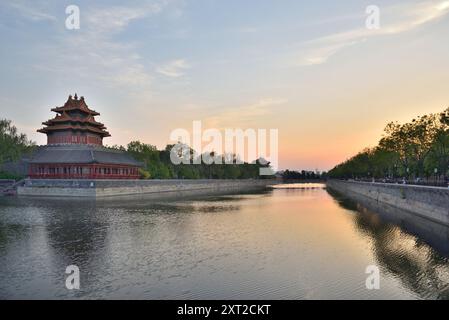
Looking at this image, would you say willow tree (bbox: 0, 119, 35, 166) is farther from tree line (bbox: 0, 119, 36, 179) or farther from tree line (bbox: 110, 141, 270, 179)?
tree line (bbox: 110, 141, 270, 179)

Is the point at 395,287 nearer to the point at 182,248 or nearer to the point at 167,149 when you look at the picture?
the point at 182,248

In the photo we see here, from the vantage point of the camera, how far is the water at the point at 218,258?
52.7 feet

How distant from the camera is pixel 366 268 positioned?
19781mm

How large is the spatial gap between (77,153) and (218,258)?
66.8 m

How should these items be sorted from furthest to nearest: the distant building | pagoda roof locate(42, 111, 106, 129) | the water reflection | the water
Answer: pagoda roof locate(42, 111, 106, 129), the distant building, the water reflection, the water

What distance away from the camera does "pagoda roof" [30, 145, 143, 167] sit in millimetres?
77938

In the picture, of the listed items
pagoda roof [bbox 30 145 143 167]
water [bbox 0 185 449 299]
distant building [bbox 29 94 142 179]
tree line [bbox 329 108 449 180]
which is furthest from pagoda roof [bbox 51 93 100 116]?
tree line [bbox 329 108 449 180]

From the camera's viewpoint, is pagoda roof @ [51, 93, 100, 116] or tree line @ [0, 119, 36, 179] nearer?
tree line @ [0, 119, 36, 179]

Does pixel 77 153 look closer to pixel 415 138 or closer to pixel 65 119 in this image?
pixel 65 119

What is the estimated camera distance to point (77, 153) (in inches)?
3184

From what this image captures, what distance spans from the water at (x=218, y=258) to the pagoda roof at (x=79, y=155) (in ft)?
138

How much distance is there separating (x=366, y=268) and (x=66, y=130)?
8339 centimetres

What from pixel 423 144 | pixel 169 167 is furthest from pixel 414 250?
pixel 169 167
